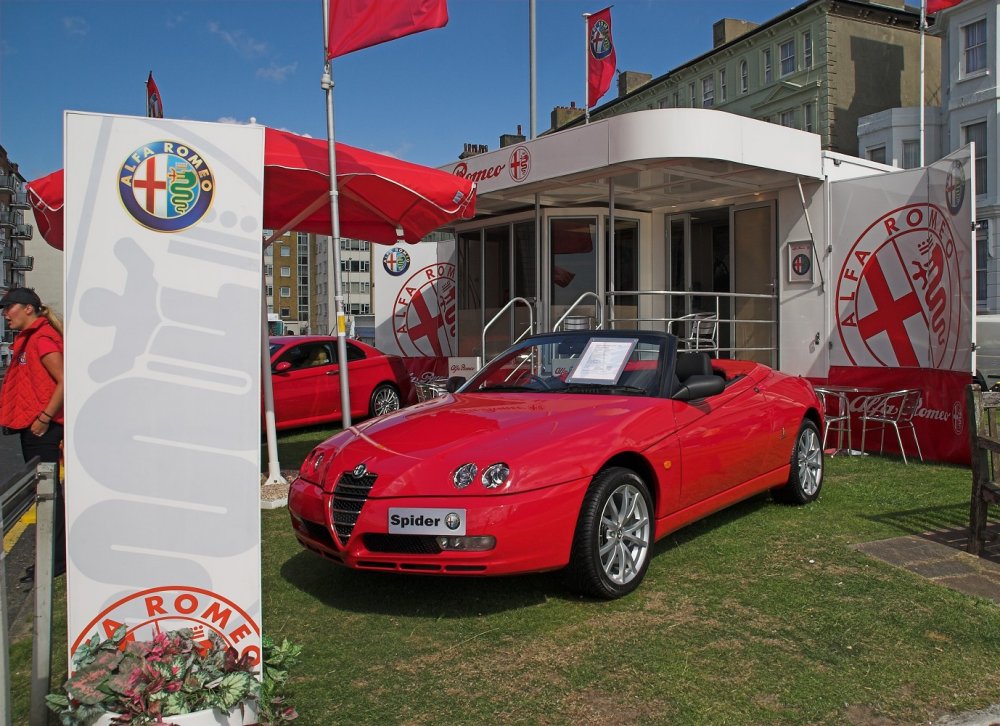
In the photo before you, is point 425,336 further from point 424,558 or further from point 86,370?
point 86,370

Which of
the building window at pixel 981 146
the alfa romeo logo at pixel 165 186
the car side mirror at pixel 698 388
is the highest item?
the building window at pixel 981 146

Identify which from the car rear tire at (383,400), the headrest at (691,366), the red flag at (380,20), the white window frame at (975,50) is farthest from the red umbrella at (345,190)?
the white window frame at (975,50)

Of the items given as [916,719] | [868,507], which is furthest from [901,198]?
[916,719]

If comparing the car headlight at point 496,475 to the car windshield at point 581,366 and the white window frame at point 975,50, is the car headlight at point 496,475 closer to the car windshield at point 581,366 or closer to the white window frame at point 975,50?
the car windshield at point 581,366

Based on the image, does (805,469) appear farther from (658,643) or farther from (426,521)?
(426,521)

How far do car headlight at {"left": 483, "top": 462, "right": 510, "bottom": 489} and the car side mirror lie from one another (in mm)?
1508

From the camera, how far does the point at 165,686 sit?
276 centimetres

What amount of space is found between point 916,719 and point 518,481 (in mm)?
1876

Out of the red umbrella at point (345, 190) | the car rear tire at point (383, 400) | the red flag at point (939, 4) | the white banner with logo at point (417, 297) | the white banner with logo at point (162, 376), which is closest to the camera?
the white banner with logo at point (162, 376)

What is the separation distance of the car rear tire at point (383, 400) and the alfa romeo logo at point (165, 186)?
9873mm

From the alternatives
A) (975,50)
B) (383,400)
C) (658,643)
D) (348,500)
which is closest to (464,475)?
(348,500)

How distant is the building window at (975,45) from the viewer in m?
29.5

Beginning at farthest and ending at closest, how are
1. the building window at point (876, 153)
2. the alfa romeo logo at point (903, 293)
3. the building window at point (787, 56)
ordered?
the building window at point (787, 56) < the building window at point (876, 153) < the alfa romeo logo at point (903, 293)

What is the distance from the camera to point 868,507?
643cm
